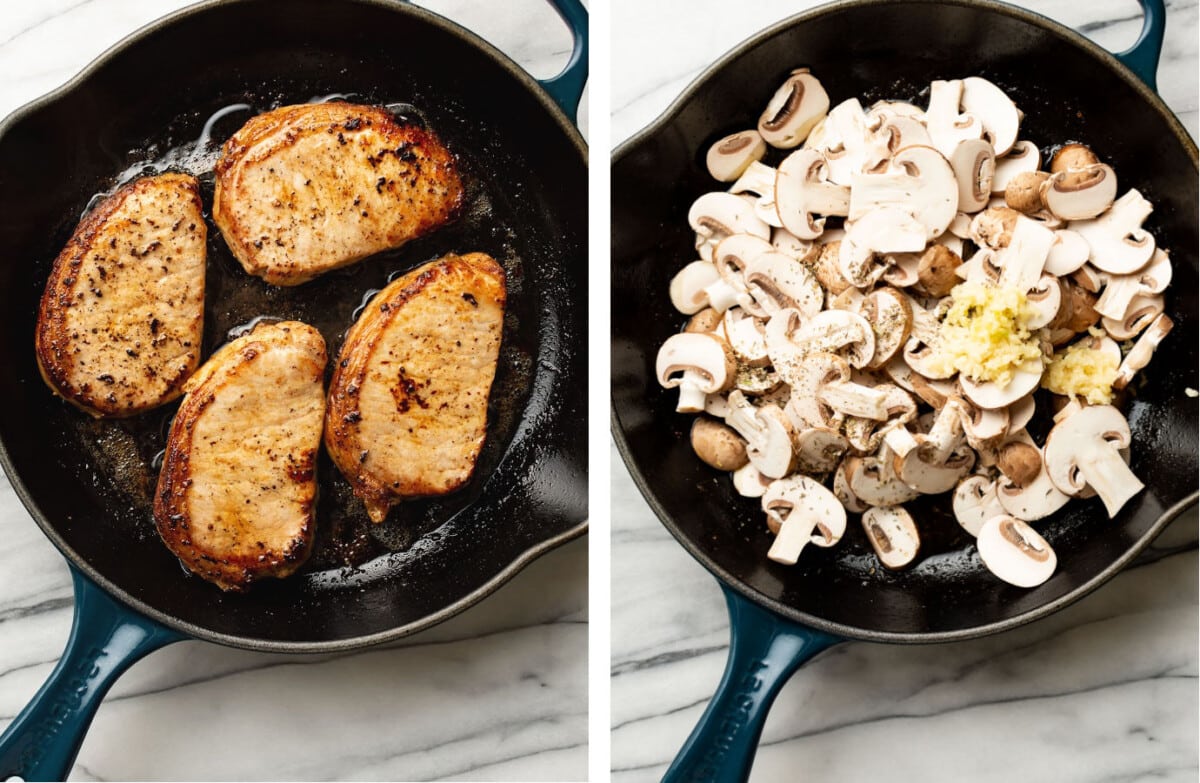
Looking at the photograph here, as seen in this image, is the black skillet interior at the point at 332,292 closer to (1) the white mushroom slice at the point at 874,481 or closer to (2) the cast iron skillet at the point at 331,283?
(2) the cast iron skillet at the point at 331,283

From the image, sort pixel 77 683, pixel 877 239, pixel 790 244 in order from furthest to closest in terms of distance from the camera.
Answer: pixel 790 244, pixel 877 239, pixel 77 683

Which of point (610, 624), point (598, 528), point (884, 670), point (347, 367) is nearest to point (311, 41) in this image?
point (347, 367)

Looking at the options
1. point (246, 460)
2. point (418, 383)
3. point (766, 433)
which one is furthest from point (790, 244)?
point (246, 460)

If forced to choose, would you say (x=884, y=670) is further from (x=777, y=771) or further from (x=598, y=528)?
(x=598, y=528)

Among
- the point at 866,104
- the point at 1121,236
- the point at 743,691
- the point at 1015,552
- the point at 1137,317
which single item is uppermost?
the point at 866,104

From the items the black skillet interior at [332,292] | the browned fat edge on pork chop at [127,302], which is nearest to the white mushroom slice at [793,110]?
the black skillet interior at [332,292]

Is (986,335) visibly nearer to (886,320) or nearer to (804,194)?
(886,320)

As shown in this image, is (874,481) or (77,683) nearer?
(77,683)
